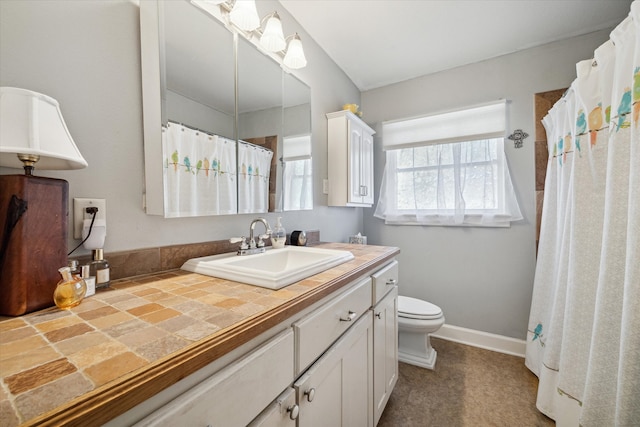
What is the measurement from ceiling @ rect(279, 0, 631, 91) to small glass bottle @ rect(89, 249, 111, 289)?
1717 mm

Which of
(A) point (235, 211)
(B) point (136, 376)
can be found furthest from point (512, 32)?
(B) point (136, 376)

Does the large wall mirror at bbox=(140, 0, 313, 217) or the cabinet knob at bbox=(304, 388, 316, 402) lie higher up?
the large wall mirror at bbox=(140, 0, 313, 217)

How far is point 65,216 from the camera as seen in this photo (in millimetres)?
651

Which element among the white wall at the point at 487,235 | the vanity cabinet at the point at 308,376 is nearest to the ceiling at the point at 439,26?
the white wall at the point at 487,235

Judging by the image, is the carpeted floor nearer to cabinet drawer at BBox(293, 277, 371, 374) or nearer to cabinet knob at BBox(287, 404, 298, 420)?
cabinet drawer at BBox(293, 277, 371, 374)

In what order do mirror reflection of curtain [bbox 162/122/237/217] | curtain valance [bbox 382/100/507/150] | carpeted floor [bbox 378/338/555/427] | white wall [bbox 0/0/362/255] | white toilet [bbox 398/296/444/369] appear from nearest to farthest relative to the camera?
white wall [bbox 0/0/362/255], mirror reflection of curtain [bbox 162/122/237/217], carpeted floor [bbox 378/338/555/427], white toilet [bbox 398/296/444/369], curtain valance [bbox 382/100/507/150]

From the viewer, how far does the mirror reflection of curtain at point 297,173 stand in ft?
5.26

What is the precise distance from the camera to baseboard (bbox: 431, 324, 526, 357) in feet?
6.62

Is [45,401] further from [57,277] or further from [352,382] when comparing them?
[352,382]

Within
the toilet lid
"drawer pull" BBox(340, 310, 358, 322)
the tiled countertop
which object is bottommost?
the toilet lid

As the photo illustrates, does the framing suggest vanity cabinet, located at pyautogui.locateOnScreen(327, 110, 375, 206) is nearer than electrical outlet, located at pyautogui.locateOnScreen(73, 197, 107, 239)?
No

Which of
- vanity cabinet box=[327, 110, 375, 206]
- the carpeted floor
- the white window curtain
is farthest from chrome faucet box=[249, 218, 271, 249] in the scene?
the white window curtain

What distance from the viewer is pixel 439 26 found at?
1787 millimetres

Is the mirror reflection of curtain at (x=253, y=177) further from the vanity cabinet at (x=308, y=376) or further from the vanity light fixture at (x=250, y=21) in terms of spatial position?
the vanity cabinet at (x=308, y=376)
